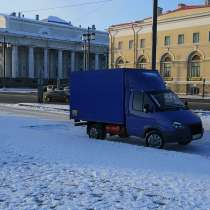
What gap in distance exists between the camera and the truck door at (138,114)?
15.7 meters

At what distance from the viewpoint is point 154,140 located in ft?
50.5

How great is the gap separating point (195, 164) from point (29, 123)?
37.6ft

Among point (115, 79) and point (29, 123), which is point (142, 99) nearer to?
point (115, 79)

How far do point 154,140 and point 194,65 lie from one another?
63776 millimetres

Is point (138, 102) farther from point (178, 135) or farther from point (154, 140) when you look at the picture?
point (178, 135)

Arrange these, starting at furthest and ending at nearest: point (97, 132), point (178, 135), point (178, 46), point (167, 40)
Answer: point (167, 40) < point (178, 46) < point (97, 132) < point (178, 135)

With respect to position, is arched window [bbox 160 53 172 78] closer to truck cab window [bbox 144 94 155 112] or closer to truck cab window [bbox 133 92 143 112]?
truck cab window [bbox 133 92 143 112]

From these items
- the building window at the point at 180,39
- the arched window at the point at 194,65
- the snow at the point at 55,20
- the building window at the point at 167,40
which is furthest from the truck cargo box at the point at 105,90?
the snow at the point at 55,20

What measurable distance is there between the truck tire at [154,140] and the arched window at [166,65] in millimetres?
67035

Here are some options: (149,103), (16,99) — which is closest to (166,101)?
(149,103)

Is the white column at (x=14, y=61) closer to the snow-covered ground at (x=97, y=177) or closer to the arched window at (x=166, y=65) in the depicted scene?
the arched window at (x=166, y=65)

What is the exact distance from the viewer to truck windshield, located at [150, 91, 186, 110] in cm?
1576

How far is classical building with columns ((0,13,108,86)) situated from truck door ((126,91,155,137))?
89.1 metres

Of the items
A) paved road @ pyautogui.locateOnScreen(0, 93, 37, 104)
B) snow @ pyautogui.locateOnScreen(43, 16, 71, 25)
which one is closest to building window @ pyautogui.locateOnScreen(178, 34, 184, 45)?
paved road @ pyautogui.locateOnScreen(0, 93, 37, 104)
